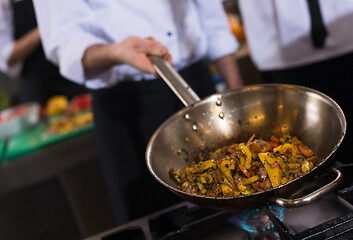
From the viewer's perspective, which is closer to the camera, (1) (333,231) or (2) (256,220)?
(1) (333,231)

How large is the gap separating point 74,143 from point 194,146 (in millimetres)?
1080

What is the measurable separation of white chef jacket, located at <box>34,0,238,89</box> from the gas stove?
19.3 inches

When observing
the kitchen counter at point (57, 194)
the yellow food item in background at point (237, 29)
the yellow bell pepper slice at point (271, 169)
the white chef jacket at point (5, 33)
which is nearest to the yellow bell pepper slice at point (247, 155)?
the yellow bell pepper slice at point (271, 169)

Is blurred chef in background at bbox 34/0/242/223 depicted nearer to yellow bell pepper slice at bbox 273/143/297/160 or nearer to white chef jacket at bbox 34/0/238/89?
white chef jacket at bbox 34/0/238/89

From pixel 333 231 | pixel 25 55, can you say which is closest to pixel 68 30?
pixel 333 231

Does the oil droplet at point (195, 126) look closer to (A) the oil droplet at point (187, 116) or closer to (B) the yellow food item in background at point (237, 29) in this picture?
(A) the oil droplet at point (187, 116)

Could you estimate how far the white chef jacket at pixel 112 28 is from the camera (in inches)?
41.6

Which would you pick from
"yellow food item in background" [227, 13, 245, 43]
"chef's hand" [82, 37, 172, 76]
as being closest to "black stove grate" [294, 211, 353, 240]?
"chef's hand" [82, 37, 172, 76]

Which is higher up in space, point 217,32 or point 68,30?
point 68,30

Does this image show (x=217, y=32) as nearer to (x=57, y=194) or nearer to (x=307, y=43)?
(x=307, y=43)

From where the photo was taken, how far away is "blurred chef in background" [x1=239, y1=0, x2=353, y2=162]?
3.74 feet

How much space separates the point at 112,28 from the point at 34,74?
68.9 inches

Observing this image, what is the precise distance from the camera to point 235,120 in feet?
2.77

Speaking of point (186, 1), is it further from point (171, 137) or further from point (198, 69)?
point (171, 137)
